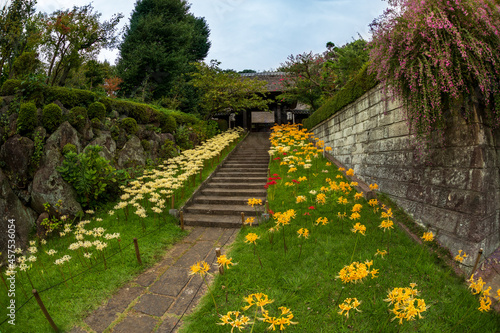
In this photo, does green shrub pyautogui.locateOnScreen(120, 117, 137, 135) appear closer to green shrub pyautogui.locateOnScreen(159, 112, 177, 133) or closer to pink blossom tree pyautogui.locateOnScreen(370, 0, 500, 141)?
green shrub pyautogui.locateOnScreen(159, 112, 177, 133)

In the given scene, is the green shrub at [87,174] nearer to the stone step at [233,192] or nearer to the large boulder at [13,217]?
the large boulder at [13,217]

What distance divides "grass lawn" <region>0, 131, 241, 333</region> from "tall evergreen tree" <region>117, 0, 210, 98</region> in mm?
9810

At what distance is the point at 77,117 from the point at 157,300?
6.04 metres

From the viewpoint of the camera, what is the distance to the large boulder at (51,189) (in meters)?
5.85

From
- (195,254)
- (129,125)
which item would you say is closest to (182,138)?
(129,125)

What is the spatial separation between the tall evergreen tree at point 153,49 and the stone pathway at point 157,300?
1140 centimetres

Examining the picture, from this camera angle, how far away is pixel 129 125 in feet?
28.2

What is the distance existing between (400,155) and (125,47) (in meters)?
17.0

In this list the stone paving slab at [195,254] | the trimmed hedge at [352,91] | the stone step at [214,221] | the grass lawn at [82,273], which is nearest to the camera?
the grass lawn at [82,273]

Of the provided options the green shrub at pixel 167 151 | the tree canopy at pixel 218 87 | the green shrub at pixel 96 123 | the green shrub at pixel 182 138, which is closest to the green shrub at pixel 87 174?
the green shrub at pixel 96 123

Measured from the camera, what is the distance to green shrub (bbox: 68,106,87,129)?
6.86m

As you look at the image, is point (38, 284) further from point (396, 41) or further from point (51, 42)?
point (51, 42)

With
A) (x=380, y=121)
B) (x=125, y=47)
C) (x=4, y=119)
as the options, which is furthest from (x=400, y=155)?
(x=125, y=47)

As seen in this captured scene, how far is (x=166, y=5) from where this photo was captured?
56.0ft
